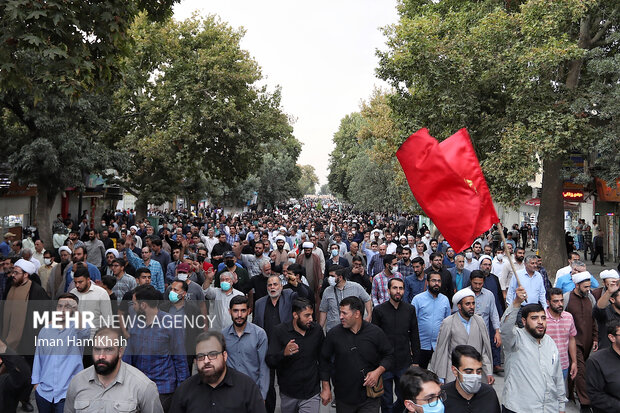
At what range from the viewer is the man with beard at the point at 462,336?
5.78 metres

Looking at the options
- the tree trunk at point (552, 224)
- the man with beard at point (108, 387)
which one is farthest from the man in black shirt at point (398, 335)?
the tree trunk at point (552, 224)

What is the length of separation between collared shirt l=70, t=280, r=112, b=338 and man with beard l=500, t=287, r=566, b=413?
411cm

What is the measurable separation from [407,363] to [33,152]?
13.3 m

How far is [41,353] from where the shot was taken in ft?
16.7

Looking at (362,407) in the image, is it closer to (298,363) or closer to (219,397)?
(298,363)

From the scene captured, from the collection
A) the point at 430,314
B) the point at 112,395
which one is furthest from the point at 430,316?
the point at 112,395

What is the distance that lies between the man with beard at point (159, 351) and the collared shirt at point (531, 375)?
2.95 m

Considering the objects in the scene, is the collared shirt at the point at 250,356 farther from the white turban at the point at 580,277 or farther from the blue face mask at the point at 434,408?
the white turban at the point at 580,277

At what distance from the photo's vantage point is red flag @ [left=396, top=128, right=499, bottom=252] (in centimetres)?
551

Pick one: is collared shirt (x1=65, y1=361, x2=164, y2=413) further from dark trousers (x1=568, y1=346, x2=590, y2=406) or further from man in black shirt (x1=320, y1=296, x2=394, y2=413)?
dark trousers (x1=568, y1=346, x2=590, y2=406)

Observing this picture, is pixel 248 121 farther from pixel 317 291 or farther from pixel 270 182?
pixel 270 182

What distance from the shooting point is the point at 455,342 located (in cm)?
582

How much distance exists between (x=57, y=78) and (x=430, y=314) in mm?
6016

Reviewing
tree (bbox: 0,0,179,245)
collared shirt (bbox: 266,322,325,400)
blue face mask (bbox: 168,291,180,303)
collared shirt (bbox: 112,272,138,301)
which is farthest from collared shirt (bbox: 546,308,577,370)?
tree (bbox: 0,0,179,245)
